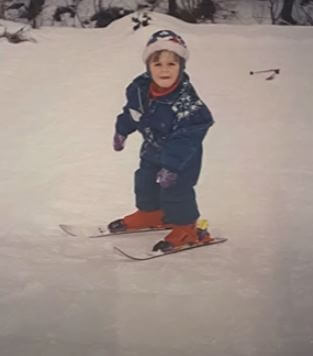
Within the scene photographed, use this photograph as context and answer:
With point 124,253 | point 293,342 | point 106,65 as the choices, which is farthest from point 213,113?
point 293,342

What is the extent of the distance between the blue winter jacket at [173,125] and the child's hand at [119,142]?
6 centimetres

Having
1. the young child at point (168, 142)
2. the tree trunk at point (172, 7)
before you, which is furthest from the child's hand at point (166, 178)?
the tree trunk at point (172, 7)

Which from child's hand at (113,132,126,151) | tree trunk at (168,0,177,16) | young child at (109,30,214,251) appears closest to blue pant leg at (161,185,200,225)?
young child at (109,30,214,251)

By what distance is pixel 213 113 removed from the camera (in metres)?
1.36

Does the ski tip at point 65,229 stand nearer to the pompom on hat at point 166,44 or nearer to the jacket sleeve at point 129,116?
the jacket sleeve at point 129,116

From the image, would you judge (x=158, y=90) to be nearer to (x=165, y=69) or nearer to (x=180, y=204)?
(x=165, y=69)

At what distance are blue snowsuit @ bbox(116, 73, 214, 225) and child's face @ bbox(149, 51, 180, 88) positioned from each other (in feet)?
0.06

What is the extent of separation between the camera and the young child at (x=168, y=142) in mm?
1178

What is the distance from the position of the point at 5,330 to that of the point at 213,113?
1.90 ft

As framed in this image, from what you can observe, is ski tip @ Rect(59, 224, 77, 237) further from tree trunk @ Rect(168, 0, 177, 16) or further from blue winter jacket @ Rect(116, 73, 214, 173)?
tree trunk @ Rect(168, 0, 177, 16)

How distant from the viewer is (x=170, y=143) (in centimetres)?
118

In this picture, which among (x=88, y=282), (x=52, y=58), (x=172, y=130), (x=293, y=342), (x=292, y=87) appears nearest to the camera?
(x=293, y=342)

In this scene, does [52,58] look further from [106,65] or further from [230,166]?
[230,166]

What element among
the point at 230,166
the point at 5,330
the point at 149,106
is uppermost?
the point at 149,106
